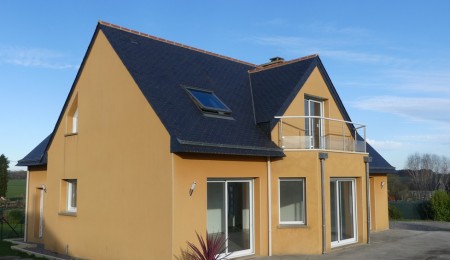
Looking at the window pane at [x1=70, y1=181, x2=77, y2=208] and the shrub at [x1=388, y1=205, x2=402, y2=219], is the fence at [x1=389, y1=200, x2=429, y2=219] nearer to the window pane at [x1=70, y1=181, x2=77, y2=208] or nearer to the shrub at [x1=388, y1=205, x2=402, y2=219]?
the shrub at [x1=388, y1=205, x2=402, y2=219]

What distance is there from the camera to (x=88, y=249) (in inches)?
493

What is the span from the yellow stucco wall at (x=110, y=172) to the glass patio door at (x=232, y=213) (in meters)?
1.79

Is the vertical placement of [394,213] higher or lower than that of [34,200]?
lower

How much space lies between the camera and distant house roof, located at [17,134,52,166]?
16.1 meters

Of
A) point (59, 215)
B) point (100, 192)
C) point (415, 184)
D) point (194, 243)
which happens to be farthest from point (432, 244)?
point (415, 184)

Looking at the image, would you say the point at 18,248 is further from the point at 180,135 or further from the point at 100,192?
the point at 180,135

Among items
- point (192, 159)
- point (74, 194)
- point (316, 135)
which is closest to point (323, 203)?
point (316, 135)

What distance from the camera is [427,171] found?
8481cm

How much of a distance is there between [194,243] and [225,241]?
1.44 metres

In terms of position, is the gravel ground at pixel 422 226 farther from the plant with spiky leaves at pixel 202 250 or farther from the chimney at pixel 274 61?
the plant with spiky leaves at pixel 202 250

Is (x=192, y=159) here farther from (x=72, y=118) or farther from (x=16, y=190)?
(x=16, y=190)

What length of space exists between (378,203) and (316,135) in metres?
7.07

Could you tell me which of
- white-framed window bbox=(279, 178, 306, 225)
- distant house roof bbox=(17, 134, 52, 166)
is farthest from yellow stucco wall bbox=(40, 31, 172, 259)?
white-framed window bbox=(279, 178, 306, 225)

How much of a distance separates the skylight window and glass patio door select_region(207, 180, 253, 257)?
2173 mm
